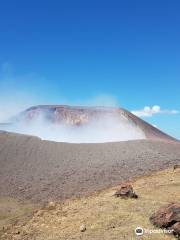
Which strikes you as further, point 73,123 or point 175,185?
point 73,123

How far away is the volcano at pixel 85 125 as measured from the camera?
62375 millimetres

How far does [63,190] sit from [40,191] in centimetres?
174

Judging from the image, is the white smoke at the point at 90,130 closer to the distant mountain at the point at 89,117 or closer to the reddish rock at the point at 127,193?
the distant mountain at the point at 89,117

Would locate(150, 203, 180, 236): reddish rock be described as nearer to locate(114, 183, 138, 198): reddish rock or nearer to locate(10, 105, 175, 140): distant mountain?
locate(114, 183, 138, 198): reddish rock

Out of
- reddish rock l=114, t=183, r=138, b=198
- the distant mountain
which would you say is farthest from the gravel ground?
the distant mountain

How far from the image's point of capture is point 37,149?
39.1 m

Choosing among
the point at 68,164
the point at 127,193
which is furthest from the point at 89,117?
the point at 127,193

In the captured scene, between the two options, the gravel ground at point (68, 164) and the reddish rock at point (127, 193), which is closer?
the reddish rock at point (127, 193)

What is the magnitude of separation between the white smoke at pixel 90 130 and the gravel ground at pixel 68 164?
19.7 metres

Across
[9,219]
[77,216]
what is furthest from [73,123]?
[77,216]

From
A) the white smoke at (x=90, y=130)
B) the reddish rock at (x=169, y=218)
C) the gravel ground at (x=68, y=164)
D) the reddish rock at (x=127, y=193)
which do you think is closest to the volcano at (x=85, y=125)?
the white smoke at (x=90, y=130)

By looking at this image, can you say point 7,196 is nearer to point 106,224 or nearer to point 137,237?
point 106,224

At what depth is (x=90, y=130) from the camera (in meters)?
67.8

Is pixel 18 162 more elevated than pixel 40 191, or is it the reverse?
pixel 18 162
